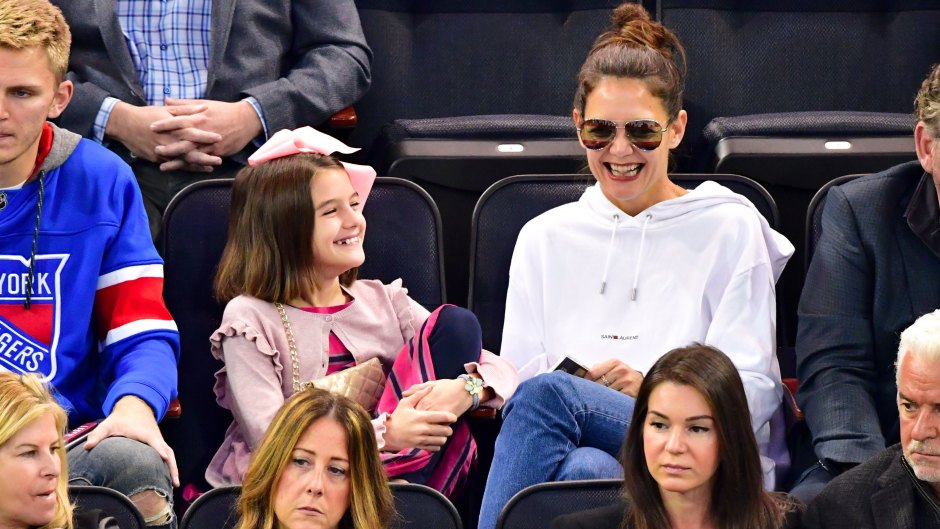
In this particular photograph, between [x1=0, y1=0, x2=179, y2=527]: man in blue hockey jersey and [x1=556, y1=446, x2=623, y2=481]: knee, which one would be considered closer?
[x1=556, y1=446, x2=623, y2=481]: knee

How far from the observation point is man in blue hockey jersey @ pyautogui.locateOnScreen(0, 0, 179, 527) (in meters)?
2.67

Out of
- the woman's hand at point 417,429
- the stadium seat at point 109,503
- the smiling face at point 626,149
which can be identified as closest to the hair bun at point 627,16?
the smiling face at point 626,149

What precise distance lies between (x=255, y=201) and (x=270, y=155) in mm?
105

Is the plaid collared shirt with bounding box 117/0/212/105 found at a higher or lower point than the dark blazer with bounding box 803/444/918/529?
higher

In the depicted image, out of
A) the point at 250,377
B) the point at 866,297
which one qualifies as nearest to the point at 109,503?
the point at 250,377

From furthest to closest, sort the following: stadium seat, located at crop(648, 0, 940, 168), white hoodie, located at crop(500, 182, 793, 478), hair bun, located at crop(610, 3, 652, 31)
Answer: stadium seat, located at crop(648, 0, 940, 168), hair bun, located at crop(610, 3, 652, 31), white hoodie, located at crop(500, 182, 793, 478)

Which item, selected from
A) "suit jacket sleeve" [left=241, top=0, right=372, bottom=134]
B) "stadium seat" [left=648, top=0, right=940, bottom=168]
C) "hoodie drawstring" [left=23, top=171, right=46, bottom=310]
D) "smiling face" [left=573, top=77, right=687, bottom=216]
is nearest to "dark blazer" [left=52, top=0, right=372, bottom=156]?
"suit jacket sleeve" [left=241, top=0, right=372, bottom=134]

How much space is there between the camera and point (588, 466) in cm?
249

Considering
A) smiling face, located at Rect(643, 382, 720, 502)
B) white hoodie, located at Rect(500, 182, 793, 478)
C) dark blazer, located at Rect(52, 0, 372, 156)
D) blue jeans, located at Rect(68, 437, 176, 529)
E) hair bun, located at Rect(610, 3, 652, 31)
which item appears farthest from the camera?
dark blazer, located at Rect(52, 0, 372, 156)

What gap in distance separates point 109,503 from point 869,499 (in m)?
1.17

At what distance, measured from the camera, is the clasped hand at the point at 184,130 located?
10.7ft

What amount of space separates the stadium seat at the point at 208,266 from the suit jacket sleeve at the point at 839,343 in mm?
767

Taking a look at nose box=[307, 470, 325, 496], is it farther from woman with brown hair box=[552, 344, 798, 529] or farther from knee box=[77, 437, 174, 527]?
woman with brown hair box=[552, 344, 798, 529]

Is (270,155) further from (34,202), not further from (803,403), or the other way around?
(803,403)
